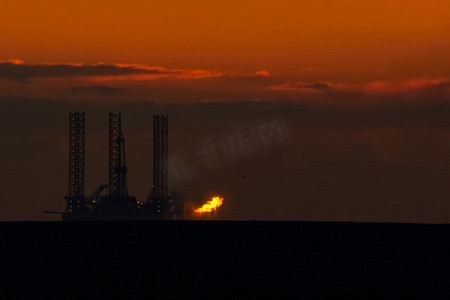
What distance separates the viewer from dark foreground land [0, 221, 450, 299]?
37.9 m

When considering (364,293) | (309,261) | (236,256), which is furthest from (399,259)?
(364,293)

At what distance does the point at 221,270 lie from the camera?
47.4 m

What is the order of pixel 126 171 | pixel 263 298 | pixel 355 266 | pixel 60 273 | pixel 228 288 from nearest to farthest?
1. pixel 263 298
2. pixel 228 288
3. pixel 60 273
4. pixel 355 266
5. pixel 126 171

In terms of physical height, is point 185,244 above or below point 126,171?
below

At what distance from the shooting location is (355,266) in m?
50.1

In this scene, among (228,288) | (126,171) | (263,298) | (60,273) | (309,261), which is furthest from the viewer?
→ (126,171)

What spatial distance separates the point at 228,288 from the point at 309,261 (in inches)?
617

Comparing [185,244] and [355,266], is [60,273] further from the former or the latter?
[185,244]

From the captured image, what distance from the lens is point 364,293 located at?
37750mm

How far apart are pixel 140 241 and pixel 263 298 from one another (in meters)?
38.6

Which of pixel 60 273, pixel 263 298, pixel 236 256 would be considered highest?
pixel 236 256

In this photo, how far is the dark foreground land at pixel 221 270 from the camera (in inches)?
1492

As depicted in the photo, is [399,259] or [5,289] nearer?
[5,289]

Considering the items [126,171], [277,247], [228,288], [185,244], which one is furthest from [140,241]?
[126,171]
